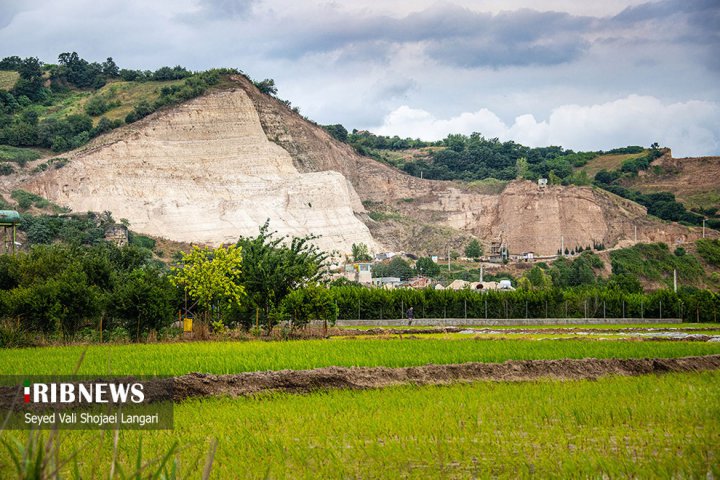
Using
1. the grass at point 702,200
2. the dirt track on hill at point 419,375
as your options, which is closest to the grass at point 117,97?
the grass at point 702,200

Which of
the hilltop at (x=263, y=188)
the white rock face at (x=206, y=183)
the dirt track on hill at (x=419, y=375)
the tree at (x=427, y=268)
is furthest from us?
the tree at (x=427, y=268)

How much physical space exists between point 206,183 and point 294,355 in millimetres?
75792

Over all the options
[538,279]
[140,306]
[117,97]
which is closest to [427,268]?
[538,279]

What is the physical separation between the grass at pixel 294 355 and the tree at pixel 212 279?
8014mm

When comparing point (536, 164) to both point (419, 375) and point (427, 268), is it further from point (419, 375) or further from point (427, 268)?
point (419, 375)

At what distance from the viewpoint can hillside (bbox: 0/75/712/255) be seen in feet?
280

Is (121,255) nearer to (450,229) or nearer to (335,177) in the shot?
(335,177)

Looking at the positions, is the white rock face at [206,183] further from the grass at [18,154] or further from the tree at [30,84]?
the tree at [30,84]

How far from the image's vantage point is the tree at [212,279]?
2948 cm

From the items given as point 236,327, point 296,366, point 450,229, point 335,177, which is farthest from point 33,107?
point 296,366

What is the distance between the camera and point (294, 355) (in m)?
18.1

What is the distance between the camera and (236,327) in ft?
102

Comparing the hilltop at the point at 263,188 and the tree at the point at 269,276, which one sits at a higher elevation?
the hilltop at the point at 263,188

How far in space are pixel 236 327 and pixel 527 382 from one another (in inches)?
722
